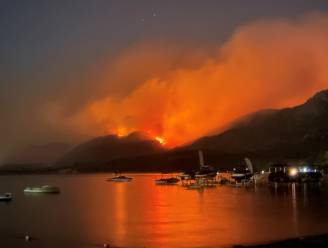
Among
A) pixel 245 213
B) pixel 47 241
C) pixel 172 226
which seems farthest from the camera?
pixel 245 213

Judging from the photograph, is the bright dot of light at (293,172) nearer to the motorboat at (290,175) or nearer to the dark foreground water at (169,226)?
the motorboat at (290,175)

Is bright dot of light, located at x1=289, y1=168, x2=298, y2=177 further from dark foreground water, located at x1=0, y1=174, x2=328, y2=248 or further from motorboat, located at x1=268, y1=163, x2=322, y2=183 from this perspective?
dark foreground water, located at x1=0, y1=174, x2=328, y2=248

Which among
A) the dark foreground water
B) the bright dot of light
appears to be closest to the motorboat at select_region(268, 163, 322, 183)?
the bright dot of light

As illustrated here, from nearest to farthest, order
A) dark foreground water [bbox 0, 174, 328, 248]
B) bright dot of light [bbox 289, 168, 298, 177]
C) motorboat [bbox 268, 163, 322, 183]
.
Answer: dark foreground water [bbox 0, 174, 328, 248]
motorboat [bbox 268, 163, 322, 183]
bright dot of light [bbox 289, 168, 298, 177]

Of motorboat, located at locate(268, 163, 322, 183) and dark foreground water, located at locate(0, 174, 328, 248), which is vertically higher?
motorboat, located at locate(268, 163, 322, 183)

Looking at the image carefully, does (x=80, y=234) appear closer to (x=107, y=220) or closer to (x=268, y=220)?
(x=107, y=220)

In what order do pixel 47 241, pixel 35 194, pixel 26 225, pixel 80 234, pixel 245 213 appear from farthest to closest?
1. pixel 35 194
2. pixel 245 213
3. pixel 26 225
4. pixel 80 234
5. pixel 47 241

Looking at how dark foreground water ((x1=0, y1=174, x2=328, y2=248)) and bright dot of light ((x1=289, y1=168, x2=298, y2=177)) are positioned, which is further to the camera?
bright dot of light ((x1=289, y1=168, x2=298, y2=177))

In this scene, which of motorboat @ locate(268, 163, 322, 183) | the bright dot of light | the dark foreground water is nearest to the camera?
the dark foreground water

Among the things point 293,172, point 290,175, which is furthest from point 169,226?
point 293,172

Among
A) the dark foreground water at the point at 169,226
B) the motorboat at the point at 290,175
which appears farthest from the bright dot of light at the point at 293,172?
the dark foreground water at the point at 169,226

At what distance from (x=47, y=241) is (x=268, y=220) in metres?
25.9

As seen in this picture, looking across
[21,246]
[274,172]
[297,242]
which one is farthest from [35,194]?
[297,242]

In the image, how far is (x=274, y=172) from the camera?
152500mm
